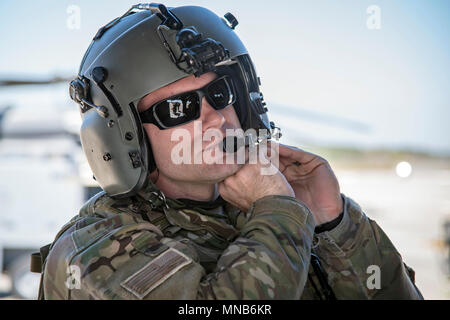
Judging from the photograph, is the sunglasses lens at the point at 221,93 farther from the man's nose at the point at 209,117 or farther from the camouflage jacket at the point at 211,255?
the camouflage jacket at the point at 211,255

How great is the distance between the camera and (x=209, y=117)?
4.76 ft

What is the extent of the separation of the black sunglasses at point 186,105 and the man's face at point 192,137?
0.01 m

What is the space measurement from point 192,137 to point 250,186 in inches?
9.4

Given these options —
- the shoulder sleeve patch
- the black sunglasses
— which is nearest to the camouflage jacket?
the shoulder sleeve patch

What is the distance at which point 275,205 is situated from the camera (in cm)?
125

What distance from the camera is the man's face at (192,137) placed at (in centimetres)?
142

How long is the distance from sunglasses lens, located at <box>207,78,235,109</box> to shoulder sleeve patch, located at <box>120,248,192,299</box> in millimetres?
534

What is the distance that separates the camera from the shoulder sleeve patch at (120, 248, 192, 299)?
42.6 inches

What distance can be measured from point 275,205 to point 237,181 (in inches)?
7.8

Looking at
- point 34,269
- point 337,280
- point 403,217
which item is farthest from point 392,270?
point 403,217

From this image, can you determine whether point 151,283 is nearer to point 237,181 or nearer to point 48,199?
point 237,181

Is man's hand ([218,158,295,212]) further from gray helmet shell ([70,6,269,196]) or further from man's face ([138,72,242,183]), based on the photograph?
gray helmet shell ([70,6,269,196])

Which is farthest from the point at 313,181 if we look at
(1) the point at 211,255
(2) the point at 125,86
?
(2) the point at 125,86

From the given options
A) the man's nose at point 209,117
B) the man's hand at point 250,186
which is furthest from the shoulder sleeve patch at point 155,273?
the man's nose at point 209,117
